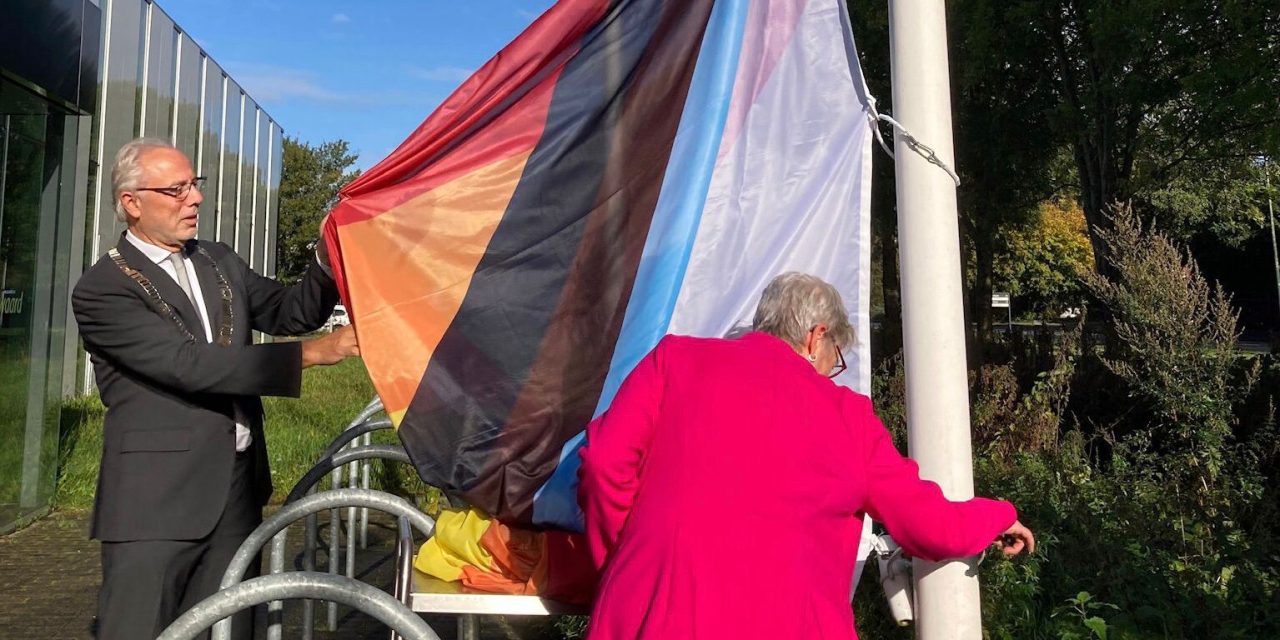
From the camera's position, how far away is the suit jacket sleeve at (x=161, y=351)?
3082 millimetres

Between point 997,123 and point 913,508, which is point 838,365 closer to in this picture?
point 913,508

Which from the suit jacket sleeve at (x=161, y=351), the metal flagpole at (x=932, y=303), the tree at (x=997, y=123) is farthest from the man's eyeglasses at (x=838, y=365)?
the tree at (x=997, y=123)

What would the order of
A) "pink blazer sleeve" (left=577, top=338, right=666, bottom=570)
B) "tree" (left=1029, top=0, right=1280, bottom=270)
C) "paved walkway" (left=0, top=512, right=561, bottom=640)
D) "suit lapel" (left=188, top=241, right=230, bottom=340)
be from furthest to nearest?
"tree" (left=1029, top=0, right=1280, bottom=270) → "paved walkway" (left=0, top=512, right=561, bottom=640) → "suit lapel" (left=188, top=241, right=230, bottom=340) → "pink blazer sleeve" (left=577, top=338, right=666, bottom=570)

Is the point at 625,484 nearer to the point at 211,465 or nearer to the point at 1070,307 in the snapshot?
the point at 211,465

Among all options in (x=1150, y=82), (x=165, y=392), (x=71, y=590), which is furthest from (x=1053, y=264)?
(x=165, y=392)

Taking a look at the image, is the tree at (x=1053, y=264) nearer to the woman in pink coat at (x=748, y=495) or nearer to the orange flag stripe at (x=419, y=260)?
the orange flag stripe at (x=419, y=260)

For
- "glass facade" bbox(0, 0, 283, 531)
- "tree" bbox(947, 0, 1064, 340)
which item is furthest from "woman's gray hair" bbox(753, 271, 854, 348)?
"tree" bbox(947, 0, 1064, 340)

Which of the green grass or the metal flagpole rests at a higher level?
the metal flagpole

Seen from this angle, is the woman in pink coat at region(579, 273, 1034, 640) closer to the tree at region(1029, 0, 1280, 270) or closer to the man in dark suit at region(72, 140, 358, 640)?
the man in dark suit at region(72, 140, 358, 640)

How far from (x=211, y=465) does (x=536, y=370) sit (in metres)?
1.07

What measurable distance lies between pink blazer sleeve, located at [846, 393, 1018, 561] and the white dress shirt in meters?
1.99

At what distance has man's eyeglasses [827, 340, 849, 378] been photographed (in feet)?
8.63

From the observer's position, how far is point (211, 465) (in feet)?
10.7

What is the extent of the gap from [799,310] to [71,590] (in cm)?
578
